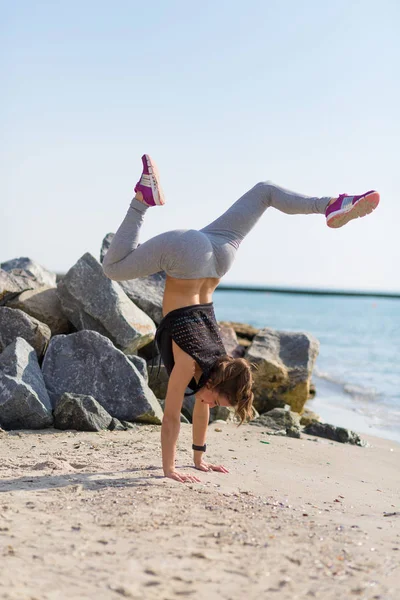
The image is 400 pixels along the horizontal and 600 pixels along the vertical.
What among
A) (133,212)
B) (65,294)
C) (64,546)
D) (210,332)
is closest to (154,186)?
(133,212)

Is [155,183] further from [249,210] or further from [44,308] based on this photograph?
[44,308]

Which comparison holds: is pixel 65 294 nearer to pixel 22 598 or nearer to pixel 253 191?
pixel 253 191

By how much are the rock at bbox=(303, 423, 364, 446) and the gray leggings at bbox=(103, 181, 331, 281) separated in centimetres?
367

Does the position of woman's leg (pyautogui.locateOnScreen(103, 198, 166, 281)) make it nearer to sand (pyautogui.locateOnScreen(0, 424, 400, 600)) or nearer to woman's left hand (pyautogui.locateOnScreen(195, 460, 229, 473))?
sand (pyautogui.locateOnScreen(0, 424, 400, 600))

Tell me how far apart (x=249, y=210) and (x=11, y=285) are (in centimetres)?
455

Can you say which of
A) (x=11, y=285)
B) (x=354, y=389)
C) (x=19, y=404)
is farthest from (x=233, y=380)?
(x=354, y=389)

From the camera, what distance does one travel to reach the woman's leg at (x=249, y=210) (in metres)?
4.92

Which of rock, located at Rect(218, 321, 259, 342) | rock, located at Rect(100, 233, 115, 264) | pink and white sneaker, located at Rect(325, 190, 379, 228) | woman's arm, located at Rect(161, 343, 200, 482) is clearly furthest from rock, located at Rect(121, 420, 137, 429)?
rock, located at Rect(218, 321, 259, 342)

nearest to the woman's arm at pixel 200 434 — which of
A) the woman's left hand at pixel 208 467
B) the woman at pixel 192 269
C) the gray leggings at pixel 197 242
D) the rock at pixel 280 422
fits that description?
the woman's left hand at pixel 208 467

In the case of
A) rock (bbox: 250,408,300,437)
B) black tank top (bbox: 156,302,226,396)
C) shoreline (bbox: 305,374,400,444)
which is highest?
black tank top (bbox: 156,302,226,396)

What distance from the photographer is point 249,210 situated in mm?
5035

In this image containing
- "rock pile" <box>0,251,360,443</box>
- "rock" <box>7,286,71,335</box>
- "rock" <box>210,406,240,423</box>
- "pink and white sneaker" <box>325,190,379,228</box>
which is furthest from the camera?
"rock" <box>7,286,71,335</box>

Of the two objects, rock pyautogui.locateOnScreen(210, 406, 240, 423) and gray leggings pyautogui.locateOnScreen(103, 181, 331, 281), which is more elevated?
gray leggings pyautogui.locateOnScreen(103, 181, 331, 281)

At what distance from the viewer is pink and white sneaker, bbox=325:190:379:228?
459cm
